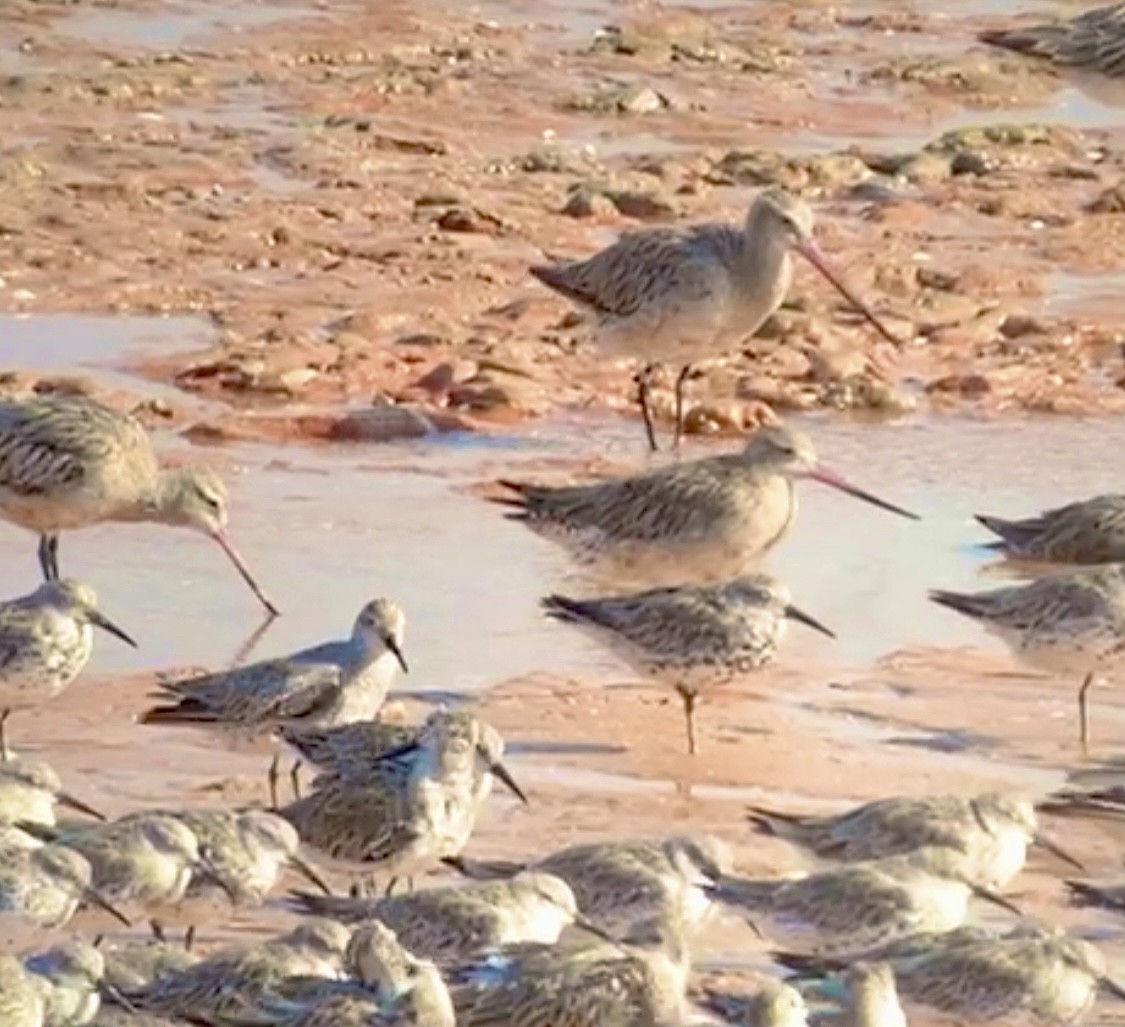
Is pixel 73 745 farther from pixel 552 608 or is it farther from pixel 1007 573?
pixel 1007 573

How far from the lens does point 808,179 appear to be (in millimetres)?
21734

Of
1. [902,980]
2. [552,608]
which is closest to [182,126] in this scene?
[552,608]

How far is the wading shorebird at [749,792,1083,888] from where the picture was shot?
11070 mm

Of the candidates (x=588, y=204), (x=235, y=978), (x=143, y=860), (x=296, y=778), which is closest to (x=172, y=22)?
(x=588, y=204)

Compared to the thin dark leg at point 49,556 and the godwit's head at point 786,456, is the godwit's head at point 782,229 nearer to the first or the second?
the godwit's head at point 786,456

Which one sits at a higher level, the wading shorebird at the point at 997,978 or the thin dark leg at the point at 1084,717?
the wading shorebird at the point at 997,978

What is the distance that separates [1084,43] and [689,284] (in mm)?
4958

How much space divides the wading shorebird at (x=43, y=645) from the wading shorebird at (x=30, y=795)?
40.1 inches

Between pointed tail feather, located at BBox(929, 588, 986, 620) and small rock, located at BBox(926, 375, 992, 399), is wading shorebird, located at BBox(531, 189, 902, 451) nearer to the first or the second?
small rock, located at BBox(926, 375, 992, 399)

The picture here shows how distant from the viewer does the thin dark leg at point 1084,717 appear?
13.2 metres

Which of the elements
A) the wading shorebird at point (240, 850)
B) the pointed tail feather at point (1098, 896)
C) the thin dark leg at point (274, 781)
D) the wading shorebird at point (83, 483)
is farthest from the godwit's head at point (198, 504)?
the pointed tail feather at point (1098, 896)

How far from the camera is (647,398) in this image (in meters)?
17.6

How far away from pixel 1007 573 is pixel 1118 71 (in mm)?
2691

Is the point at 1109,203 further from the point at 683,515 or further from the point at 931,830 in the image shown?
the point at 931,830
